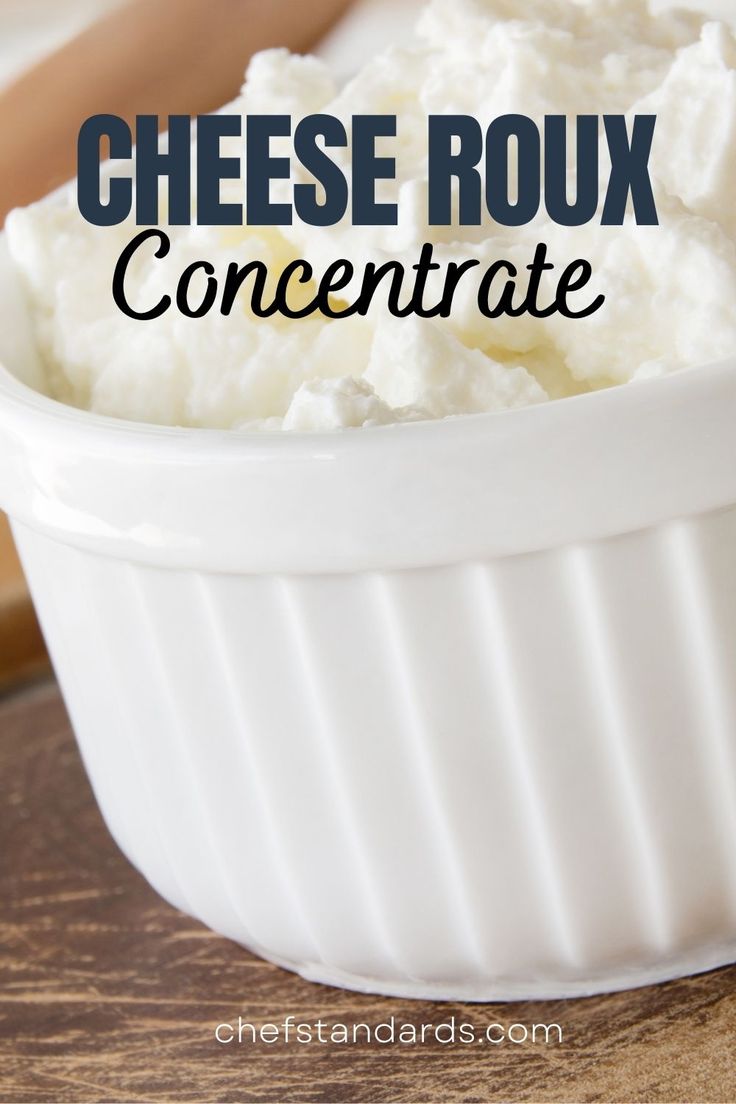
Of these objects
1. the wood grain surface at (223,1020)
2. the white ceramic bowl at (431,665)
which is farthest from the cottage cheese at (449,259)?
the wood grain surface at (223,1020)

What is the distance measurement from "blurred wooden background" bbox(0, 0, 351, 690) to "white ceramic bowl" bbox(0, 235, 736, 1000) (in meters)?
0.63

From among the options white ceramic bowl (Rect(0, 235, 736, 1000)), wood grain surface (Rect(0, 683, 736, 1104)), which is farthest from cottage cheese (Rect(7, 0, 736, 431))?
wood grain surface (Rect(0, 683, 736, 1104))

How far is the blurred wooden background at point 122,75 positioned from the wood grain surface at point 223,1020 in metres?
0.50

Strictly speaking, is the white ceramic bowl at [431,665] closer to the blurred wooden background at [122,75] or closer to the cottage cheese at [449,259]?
the cottage cheese at [449,259]

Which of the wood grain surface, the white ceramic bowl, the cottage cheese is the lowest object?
the wood grain surface

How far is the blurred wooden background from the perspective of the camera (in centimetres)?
117

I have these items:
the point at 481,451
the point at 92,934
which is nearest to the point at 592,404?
the point at 481,451

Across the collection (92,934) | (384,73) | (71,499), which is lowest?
(92,934)

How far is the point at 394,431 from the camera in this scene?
473 mm

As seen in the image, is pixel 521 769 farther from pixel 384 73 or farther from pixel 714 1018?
pixel 384 73

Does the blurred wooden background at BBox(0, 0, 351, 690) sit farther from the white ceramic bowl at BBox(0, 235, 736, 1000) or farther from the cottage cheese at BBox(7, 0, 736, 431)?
the white ceramic bowl at BBox(0, 235, 736, 1000)

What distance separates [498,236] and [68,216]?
201 millimetres

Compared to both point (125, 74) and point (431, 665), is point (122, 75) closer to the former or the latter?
point (125, 74)

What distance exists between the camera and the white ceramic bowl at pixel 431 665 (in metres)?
0.47
